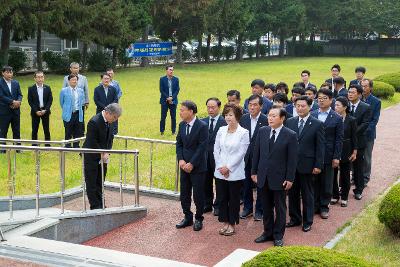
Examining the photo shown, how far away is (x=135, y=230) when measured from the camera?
791 cm

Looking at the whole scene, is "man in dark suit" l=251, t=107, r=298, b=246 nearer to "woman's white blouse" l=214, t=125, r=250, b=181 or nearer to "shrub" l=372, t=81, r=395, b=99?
"woman's white blouse" l=214, t=125, r=250, b=181

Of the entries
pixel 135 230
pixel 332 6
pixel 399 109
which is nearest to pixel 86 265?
pixel 135 230

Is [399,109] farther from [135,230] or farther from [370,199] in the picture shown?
[135,230]

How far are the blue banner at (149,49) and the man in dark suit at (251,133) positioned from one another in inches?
1118

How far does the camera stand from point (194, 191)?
770 centimetres

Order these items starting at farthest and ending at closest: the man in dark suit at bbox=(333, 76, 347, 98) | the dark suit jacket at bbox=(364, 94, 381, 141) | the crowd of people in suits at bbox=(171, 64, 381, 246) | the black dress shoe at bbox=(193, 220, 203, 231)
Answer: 1. the man in dark suit at bbox=(333, 76, 347, 98)
2. the dark suit jacket at bbox=(364, 94, 381, 141)
3. the black dress shoe at bbox=(193, 220, 203, 231)
4. the crowd of people in suits at bbox=(171, 64, 381, 246)

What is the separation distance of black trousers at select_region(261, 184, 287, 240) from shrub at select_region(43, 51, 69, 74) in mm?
28890

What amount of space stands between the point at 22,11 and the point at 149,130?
16.0m

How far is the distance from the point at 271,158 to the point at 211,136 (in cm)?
150

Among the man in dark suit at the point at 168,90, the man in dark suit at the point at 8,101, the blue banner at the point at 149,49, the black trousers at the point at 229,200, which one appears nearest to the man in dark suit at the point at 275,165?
the black trousers at the point at 229,200

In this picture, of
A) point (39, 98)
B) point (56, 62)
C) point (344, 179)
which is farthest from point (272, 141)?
point (56, 62)

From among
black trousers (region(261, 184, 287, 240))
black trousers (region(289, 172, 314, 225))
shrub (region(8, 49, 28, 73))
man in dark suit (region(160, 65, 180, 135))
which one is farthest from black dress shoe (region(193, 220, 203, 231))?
shrub (region(8, 49, 28, 73))

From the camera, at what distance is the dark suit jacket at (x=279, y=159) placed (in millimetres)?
6906

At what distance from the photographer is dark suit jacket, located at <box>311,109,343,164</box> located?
27.0ft
